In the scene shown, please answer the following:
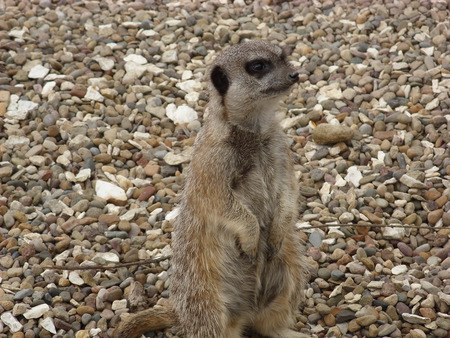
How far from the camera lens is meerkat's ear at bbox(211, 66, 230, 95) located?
13.2ft

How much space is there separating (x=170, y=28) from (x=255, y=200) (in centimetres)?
310

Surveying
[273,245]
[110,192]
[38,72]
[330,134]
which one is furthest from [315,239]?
[38,72]

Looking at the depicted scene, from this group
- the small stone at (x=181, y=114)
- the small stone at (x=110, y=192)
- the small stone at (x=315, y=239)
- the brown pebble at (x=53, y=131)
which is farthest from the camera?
the small stone at (x=181, y=114)

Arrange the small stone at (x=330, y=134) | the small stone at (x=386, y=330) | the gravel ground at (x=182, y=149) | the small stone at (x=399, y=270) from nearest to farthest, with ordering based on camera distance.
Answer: the small stone at (x=386, y=330) < the gravel ground at (x=182, y=149) < the small stone at (x=399, y=270) < the small stone at (x=330, y=134)

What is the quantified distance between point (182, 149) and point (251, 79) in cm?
165

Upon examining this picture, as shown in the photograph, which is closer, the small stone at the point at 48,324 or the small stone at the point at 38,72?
the small stone at the point at 48,324

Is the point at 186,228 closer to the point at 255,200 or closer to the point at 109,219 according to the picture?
the point at 255,200

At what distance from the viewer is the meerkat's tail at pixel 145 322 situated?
4.02 m

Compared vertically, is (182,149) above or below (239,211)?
below

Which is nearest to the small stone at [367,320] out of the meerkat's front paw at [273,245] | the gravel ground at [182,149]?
the gravel ground at [182,149]

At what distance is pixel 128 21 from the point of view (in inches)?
268

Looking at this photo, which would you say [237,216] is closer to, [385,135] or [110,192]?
[110,192]

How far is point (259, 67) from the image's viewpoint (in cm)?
395

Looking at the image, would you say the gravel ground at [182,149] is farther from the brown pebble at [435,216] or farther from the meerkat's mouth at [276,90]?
the meerkat's mouth at [276,90]
